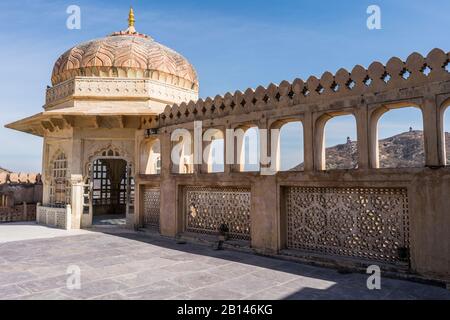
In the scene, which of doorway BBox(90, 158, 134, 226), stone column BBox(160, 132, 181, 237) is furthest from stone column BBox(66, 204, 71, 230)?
doorway BBox(90, 158, 134, 226)

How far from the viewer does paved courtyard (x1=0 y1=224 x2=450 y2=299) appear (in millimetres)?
5180

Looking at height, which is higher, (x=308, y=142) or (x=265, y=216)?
(x=308, y=142)

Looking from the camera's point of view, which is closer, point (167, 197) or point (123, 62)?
point (167, 197)

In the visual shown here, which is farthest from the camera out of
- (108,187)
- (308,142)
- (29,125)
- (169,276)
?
(108,187)

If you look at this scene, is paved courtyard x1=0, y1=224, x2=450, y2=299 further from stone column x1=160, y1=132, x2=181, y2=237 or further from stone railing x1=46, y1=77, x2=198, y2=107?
stone railing x1=46, y1=77, x2=198, y2=107

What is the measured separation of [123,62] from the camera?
13.1 m

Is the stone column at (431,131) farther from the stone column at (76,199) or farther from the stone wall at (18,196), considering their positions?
the stone wall at (18,196)

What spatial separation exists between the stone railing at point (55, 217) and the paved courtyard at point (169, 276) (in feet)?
9.10

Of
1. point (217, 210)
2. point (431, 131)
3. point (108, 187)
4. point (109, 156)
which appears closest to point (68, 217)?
point (109, 156)

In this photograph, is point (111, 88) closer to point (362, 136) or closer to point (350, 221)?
point (362, 136)

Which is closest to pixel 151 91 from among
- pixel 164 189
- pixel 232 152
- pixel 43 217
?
pixel 164 189

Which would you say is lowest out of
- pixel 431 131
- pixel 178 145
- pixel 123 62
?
pixel 431 131

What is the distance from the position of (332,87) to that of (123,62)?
8.61m

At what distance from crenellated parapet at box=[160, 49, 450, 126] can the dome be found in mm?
4136
